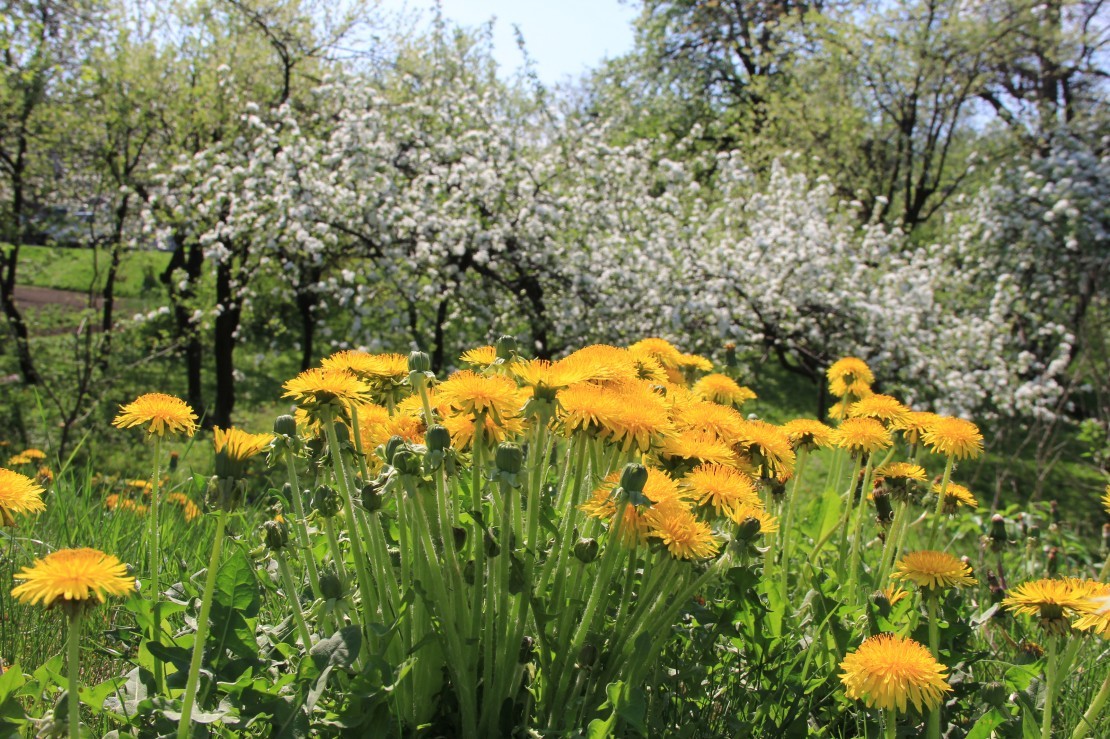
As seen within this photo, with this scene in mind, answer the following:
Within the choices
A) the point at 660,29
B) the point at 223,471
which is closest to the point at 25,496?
the point at 223,471

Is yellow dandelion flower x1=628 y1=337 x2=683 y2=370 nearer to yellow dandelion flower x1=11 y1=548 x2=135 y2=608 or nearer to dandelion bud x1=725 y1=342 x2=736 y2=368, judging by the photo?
dandelion bud x1=725 y1=342 x2=736 y2=368

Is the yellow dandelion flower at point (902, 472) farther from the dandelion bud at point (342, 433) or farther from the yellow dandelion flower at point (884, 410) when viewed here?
the dandelion bud at point (342, 433)

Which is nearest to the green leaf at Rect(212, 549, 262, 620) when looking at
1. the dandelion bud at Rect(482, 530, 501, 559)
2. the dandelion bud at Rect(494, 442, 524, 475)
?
the dandelion bud at Rect(482, 530, 501, 559)

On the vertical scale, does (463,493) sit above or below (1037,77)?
below

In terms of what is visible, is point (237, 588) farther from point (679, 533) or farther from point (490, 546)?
point (679, 533)

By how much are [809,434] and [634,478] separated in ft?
2.80

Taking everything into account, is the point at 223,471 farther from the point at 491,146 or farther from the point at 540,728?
the point at 491,146

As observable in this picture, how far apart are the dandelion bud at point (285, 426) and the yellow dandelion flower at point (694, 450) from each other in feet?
2.08

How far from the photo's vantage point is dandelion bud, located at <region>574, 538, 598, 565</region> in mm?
1345

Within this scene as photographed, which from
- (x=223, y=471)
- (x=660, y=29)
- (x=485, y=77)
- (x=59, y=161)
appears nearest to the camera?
(x=223, y=471)

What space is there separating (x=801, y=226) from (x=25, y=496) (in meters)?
7.73

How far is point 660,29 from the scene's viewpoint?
682 inches

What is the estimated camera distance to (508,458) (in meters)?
1.22

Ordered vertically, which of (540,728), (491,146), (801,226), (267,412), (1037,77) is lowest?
(267,412)
